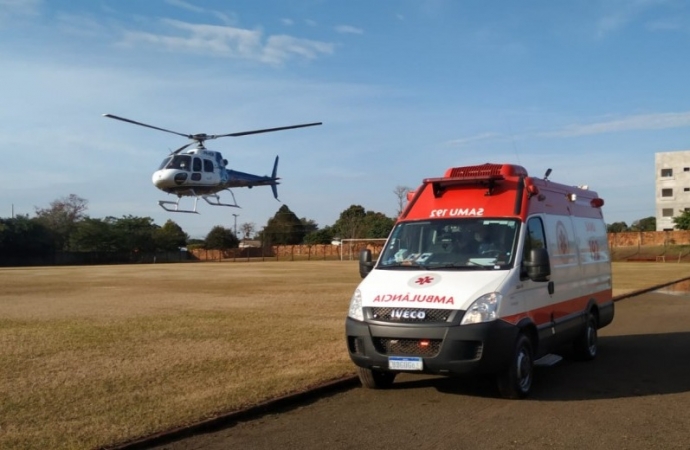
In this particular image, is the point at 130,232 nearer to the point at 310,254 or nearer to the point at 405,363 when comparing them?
the point at 310,254

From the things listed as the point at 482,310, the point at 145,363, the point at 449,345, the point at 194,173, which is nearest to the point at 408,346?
the point at 449,345

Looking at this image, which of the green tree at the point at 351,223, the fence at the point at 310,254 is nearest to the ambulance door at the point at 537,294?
the fence at the point at 310,254

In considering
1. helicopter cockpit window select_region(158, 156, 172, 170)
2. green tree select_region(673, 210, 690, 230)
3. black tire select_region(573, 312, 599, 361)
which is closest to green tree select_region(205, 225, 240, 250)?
green tree select_region(673, 210, 690, 230)

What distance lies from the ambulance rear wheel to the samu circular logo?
1.20m

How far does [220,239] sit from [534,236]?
108175 millimetres

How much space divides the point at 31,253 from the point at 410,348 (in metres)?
90.8

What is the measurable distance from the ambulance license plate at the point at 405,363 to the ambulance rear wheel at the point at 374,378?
0.75 meters

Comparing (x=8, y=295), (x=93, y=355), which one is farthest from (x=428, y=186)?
(x=8, y=295)

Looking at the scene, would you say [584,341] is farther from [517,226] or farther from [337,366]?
[337,366]

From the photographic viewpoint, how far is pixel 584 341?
1090cm

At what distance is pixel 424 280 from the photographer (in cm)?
822

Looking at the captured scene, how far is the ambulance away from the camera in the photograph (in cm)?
776

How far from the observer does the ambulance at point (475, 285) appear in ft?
25.5

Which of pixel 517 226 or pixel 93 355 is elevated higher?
pixel 517 226
